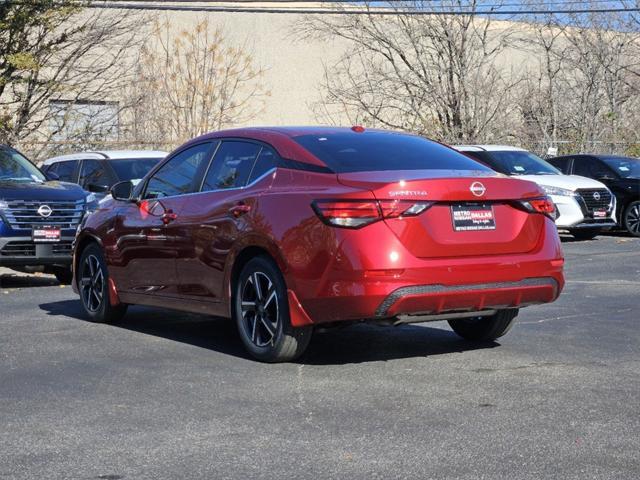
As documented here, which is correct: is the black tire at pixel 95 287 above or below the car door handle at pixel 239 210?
below

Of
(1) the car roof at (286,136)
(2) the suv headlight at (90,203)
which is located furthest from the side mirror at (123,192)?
(2) the suv headlight at (90,203)

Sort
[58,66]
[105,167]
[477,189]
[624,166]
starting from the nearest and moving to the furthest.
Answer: [477,189] → [105,167] → [624,166] → [58,66]

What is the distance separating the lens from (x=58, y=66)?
2733cm

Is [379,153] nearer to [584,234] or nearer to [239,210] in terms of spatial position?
[239,210]

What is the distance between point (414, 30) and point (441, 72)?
138cm

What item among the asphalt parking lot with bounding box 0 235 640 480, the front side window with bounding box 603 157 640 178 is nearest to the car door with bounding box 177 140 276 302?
the asphalt parking lot with bounding box 0 235 640 480

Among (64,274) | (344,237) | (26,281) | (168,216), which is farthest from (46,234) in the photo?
(344,237)

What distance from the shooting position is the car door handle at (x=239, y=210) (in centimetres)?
815

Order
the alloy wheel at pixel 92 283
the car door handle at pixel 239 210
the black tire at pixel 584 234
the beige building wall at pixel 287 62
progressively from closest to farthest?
1. the car door handle at pixel 239 210
2. the alloy wheel at pixel 92 283
3. the black tire at pixel 584 234
4. the beige building wall at pixel 287 62

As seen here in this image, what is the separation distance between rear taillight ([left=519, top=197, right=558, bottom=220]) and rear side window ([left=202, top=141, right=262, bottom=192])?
1985 millimetres

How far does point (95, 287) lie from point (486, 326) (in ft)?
12.1

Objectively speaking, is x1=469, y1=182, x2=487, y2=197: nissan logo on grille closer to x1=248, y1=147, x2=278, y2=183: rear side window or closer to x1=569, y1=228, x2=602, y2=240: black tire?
x1=248, y1=147, x2=278, y2=183: rear side window

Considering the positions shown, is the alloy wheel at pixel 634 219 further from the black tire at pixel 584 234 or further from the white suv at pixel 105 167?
the white suv at pixel 105 167

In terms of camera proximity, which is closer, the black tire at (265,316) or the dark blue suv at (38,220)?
the black tire at (265,316)
